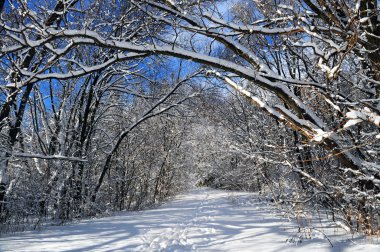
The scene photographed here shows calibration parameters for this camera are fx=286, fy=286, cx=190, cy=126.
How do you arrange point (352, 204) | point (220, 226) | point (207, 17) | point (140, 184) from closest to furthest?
point (207, 17)
point (352, 204)
point (220, 226)
point (140, 184)

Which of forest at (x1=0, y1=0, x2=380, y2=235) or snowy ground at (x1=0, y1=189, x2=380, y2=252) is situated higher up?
forest at (x1=0, y1=0, x2=380, y2=235)

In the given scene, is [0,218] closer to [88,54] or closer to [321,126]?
[88,54]

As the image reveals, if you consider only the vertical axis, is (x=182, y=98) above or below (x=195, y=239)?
above

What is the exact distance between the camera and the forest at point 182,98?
317 centimetres

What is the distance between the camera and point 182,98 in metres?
12.0

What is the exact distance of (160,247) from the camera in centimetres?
484

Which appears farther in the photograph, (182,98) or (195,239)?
(182,98)

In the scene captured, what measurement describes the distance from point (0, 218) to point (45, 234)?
2349mm

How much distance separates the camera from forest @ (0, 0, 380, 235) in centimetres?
317

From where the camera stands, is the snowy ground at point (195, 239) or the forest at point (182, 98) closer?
the forest at point (182, 98)

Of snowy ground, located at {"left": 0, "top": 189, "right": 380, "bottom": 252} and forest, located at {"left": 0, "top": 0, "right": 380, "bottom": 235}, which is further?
snowy ground, located at {"left": 0, "top": 189, "right": 380, "bottom": 252}

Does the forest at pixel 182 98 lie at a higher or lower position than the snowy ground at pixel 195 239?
higher

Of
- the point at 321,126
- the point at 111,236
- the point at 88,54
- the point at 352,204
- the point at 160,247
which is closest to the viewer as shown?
the point at 321,126

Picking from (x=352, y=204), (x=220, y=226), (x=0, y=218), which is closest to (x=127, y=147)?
(x=0, y=218)
